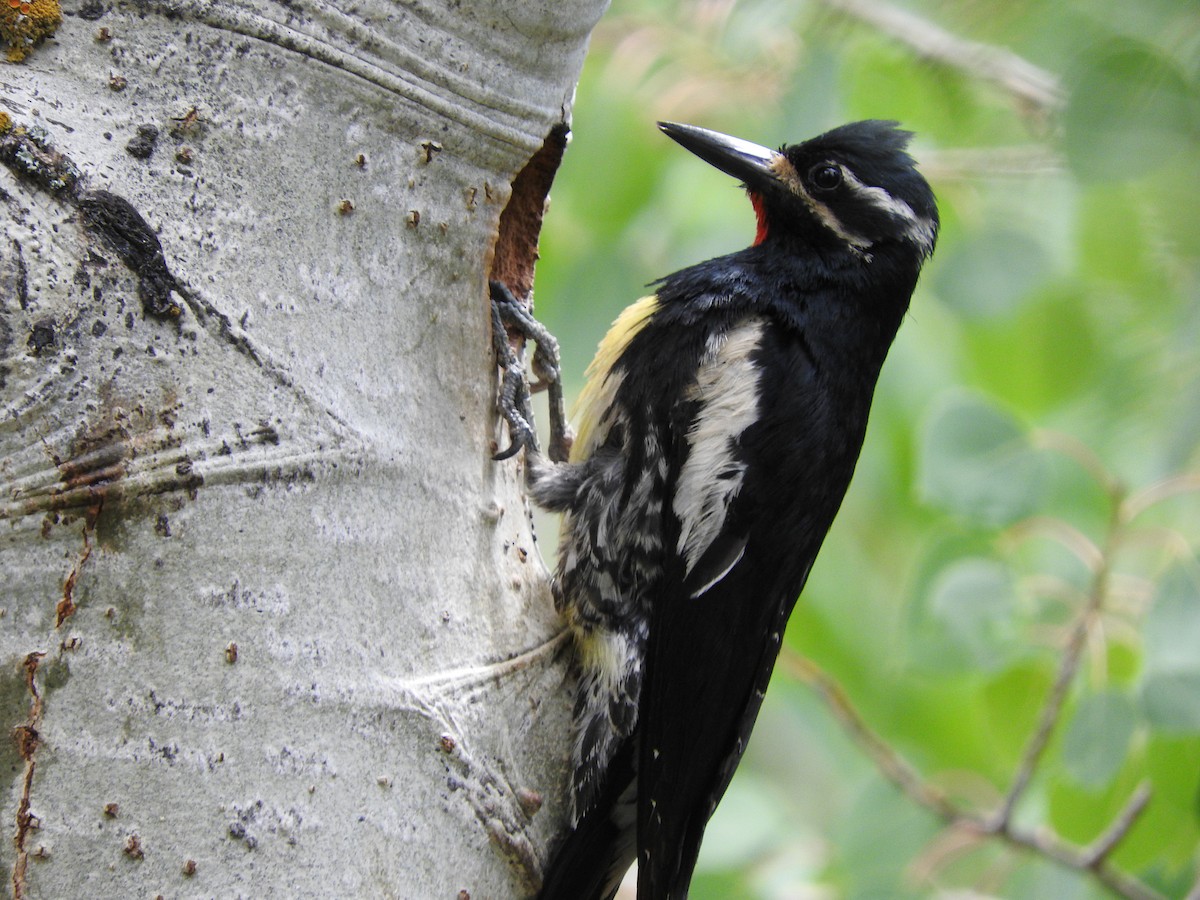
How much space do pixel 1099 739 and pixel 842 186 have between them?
114 cm

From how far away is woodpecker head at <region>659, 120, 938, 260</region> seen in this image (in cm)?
227

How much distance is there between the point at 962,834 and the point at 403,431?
1.66m

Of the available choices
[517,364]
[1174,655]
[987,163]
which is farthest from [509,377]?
[987,163]

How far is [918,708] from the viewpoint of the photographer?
284cm

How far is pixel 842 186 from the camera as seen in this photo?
2285mm

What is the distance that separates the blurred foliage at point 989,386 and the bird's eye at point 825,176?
0.68ft

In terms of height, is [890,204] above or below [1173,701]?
above

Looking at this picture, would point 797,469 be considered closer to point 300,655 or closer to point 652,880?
point 652,880

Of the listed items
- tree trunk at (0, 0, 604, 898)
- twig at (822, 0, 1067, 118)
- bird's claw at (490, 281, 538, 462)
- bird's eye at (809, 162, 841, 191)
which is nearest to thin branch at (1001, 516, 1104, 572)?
bird's eye at (809, 162, 841, 191)

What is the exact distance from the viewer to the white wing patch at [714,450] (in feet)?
6.55

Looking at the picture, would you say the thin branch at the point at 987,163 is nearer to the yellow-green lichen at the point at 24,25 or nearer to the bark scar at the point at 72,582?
the yellow-green lichen at the point at 24,25

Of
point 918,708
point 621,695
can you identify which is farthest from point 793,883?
point 621,695

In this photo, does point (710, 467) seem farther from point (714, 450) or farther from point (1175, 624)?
point (1175, 624)

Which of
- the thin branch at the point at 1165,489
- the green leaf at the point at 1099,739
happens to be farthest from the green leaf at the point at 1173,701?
the thin branch at the point at 1165,489
